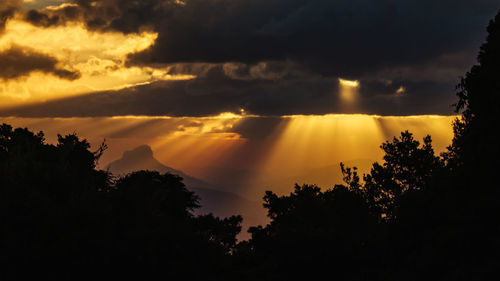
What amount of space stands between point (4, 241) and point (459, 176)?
2849 cm

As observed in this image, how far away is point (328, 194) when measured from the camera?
81.1m

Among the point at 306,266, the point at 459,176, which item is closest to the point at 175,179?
the point at 306,266

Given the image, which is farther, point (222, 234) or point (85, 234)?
point (222, 234)

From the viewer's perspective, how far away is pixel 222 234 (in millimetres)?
35406

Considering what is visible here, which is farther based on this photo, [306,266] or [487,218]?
[306,266]

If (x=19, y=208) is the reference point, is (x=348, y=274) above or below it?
below

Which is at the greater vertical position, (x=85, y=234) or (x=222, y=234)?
(x=85, y=234)

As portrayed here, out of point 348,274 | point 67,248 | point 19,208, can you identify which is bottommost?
point 348,274

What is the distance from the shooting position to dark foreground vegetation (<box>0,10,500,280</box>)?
23.9 metres

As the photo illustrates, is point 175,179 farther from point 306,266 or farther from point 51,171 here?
point 51,171

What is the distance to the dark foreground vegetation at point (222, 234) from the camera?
23.9m

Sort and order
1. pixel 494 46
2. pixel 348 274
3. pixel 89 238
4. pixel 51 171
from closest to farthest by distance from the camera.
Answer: pixel 89 238 < pixel 51 171 < pixel 494 46 < pixel 348 274

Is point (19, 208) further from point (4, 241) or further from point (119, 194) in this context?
point (119, 194)

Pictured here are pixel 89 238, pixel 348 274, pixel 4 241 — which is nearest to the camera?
pixel 4 241
